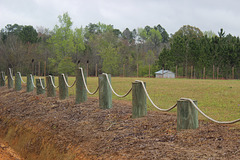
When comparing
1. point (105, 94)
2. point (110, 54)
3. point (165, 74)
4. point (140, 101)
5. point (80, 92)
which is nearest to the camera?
point (140, 101)

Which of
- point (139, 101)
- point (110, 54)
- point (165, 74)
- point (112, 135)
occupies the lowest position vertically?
point (112, 135)

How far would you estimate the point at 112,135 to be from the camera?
197 inches

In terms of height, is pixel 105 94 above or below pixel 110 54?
below

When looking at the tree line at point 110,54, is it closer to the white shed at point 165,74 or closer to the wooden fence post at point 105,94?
the white shed at point 165,74

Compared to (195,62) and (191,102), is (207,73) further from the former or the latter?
(191,102)

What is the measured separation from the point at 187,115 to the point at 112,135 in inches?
54.4

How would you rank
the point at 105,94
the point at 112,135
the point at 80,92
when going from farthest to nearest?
the point at 80,92 < the point at 105,94 < the point at 112,135

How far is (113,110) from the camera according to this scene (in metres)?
6.78

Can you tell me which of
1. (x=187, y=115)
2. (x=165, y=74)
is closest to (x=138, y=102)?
(x=187, y=115)

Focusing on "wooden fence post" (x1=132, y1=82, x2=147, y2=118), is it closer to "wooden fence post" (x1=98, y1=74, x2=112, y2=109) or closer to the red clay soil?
the red clay soil

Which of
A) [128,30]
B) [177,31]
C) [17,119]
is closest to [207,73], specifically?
[177,31]

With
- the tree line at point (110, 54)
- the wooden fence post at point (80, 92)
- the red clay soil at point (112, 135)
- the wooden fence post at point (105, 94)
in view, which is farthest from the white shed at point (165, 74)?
the wooden fence post at point (105, 94)

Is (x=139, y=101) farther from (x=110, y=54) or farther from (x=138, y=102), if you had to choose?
(x=110, y=54)

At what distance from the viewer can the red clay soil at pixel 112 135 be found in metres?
3.82
